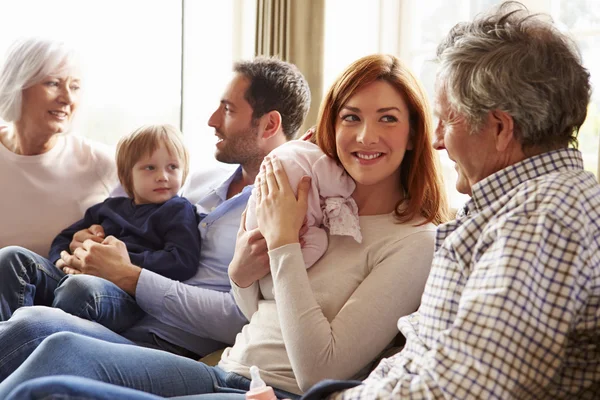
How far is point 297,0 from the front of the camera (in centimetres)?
352

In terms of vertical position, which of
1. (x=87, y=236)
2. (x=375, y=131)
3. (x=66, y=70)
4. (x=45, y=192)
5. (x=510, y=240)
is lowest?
(x=87, y=236)

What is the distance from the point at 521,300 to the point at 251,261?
34.8 inches

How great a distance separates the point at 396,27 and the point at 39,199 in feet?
5.74

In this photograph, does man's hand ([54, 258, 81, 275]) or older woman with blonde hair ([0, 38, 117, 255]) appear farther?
older woman with blonde hair ([0, 38, 117, 255])

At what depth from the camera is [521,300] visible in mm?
1289

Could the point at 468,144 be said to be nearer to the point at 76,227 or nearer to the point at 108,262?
the point at 108,262

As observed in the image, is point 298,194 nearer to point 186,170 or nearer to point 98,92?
point 186,170

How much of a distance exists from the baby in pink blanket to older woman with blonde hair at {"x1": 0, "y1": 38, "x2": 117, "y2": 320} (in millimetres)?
1144

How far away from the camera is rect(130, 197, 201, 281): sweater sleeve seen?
254 centimetres

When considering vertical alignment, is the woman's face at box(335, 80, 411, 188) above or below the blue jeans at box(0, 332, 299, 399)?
above

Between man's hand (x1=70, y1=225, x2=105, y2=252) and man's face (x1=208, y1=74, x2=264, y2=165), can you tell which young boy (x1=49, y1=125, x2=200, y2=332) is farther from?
man's face (x1=208, y1=74, x2=264, y2=165)

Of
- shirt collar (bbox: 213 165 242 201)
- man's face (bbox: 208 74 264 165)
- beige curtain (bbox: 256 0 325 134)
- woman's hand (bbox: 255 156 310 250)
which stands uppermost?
beige curtain (bbox: 256 0 325 134)

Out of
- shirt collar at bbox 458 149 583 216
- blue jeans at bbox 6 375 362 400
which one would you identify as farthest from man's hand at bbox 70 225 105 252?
shirt collar at bbox 458 149 583 216

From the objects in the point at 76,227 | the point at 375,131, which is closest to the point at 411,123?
the point at 375,131
